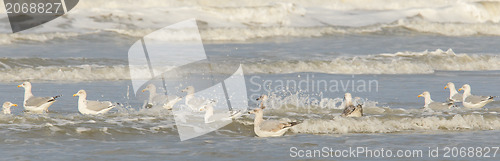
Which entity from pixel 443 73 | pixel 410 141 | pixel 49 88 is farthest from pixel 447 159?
pixel 443 73

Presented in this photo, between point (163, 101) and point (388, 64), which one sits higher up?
point (163, 101)

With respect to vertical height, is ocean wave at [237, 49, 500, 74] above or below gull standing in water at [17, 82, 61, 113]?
below

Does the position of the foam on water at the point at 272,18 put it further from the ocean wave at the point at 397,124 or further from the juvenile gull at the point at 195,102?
the ocean wave at the point at 397,124

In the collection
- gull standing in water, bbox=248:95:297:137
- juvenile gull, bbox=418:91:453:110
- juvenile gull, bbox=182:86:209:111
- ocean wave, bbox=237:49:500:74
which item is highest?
gull standing in water, bbox=248:95:297:137

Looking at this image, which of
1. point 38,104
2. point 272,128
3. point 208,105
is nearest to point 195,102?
point 208,105

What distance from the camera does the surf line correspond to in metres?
17.2

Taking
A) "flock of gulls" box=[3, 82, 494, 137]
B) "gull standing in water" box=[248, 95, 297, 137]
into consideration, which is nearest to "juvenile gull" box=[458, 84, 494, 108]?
"flock of gulls" box=[3, 82, 494, 137]

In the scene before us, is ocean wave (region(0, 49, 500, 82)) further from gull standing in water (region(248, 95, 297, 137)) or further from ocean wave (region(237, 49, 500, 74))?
gull standing in water (region(248, 95, 297, 137))

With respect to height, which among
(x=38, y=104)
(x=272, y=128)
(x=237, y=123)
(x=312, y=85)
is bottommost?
(x=312, y=85)

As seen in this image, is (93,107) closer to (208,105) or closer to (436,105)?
(208,105)

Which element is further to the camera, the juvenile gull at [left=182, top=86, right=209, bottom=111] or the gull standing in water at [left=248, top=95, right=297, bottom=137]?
the juvenile gull at [left=182, top=86, right=209, bottom=111]

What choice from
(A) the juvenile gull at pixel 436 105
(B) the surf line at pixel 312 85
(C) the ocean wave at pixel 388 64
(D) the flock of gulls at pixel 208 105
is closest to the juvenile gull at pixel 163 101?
(D) the flock of gulls at pixel 208 105

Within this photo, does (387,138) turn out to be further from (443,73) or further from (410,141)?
(443,73)

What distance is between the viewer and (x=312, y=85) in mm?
17953
